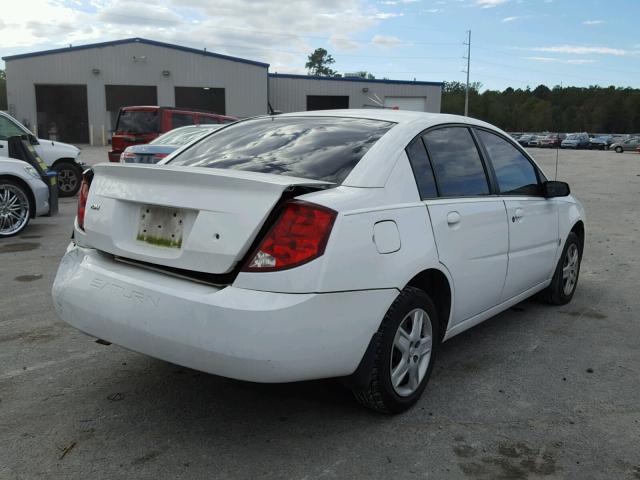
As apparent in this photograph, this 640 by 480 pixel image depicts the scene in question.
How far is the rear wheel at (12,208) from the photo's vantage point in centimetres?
821

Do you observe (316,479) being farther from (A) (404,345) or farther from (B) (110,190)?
(B) (110,190)

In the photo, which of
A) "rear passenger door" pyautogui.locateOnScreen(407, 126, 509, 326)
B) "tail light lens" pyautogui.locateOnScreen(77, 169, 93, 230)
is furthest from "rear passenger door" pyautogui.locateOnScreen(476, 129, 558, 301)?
"tail light lens" pyautogui.locateOnScreen(77, 169, 93, 230)

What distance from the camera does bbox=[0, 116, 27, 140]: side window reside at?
1038 cm

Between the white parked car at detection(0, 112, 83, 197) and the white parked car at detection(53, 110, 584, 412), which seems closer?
the white parked car at detection(53, 110, 584, 412)

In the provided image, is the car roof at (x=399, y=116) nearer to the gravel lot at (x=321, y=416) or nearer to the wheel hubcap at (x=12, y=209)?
the gravel lot at (x=321, y=416)

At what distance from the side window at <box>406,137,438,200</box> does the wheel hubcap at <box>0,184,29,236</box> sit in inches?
270

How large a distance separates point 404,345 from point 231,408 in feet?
3.24

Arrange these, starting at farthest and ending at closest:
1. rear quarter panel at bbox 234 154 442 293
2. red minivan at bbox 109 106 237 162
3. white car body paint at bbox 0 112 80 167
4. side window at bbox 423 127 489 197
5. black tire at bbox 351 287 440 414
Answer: red minivan at bbox 109 106 237 162, white car body paint at bbox 0 112 80 167, side window at bbox 423 127 489 197, black tire at bbox 351 287 440 414, rear quarter panel at bbox 234 154 442 293

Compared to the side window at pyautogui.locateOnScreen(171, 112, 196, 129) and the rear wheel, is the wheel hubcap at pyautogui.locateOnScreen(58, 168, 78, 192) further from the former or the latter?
the rear wheel

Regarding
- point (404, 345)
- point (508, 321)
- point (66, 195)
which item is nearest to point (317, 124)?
point (404, 345)

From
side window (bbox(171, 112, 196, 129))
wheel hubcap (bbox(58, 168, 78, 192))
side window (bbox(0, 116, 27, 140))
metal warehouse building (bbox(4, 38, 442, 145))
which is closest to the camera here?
side window (bbox(0, 116, 27, 140))

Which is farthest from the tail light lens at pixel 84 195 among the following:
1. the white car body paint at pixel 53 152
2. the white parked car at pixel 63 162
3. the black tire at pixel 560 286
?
the white car body paint at pixel 53 152

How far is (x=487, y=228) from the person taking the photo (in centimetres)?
373

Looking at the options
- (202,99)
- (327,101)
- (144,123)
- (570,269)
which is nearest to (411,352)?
(570,269)
